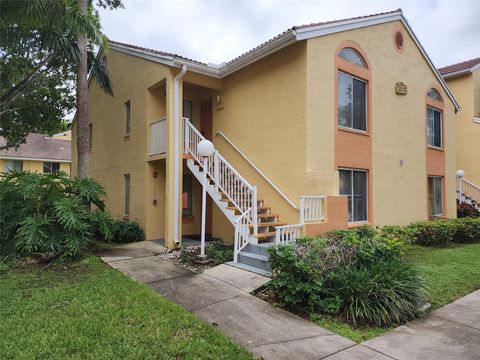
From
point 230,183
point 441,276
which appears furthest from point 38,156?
point 441,276

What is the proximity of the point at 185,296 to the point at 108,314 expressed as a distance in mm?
1413

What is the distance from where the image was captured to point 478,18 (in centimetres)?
1254

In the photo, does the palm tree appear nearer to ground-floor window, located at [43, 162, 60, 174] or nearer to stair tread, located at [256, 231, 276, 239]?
stair tread, located at [256, 231, 276, 239]

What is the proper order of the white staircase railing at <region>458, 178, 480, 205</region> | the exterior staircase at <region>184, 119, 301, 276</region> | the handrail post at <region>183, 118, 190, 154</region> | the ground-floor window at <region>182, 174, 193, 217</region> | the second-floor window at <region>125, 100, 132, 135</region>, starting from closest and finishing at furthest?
the exterior staircase at <region>184, 119, 301, 276</region> → the handrail post at <region>183, 118, 190, 154</region> → the ground-floor window at <region>182, 174, 193, 217</region> → the second-floor window at <region>125, 100, 132, 135</region> → the white staircase railing at <region>458, 178, 480, 205</region>

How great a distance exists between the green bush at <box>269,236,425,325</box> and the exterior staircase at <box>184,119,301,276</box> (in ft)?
4.21

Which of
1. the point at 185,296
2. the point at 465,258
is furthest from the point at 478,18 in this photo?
the point at 185,296

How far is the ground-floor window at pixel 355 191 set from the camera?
9.68 m

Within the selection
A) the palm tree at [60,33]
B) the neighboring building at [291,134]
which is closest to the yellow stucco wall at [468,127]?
the neighboring building at [291,134]

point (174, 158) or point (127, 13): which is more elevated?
point (127, 13)

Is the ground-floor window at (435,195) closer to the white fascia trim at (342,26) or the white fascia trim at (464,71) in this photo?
the white fascia trim at (342,26)

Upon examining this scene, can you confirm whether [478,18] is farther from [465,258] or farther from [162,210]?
[162,210]

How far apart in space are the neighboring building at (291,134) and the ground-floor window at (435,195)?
0.08 meters

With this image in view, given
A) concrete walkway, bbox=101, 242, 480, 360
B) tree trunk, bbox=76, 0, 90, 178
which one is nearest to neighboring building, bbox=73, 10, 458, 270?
tree trunk, bbox=76, 0, 90, 178

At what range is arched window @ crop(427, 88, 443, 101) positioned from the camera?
518 inches
